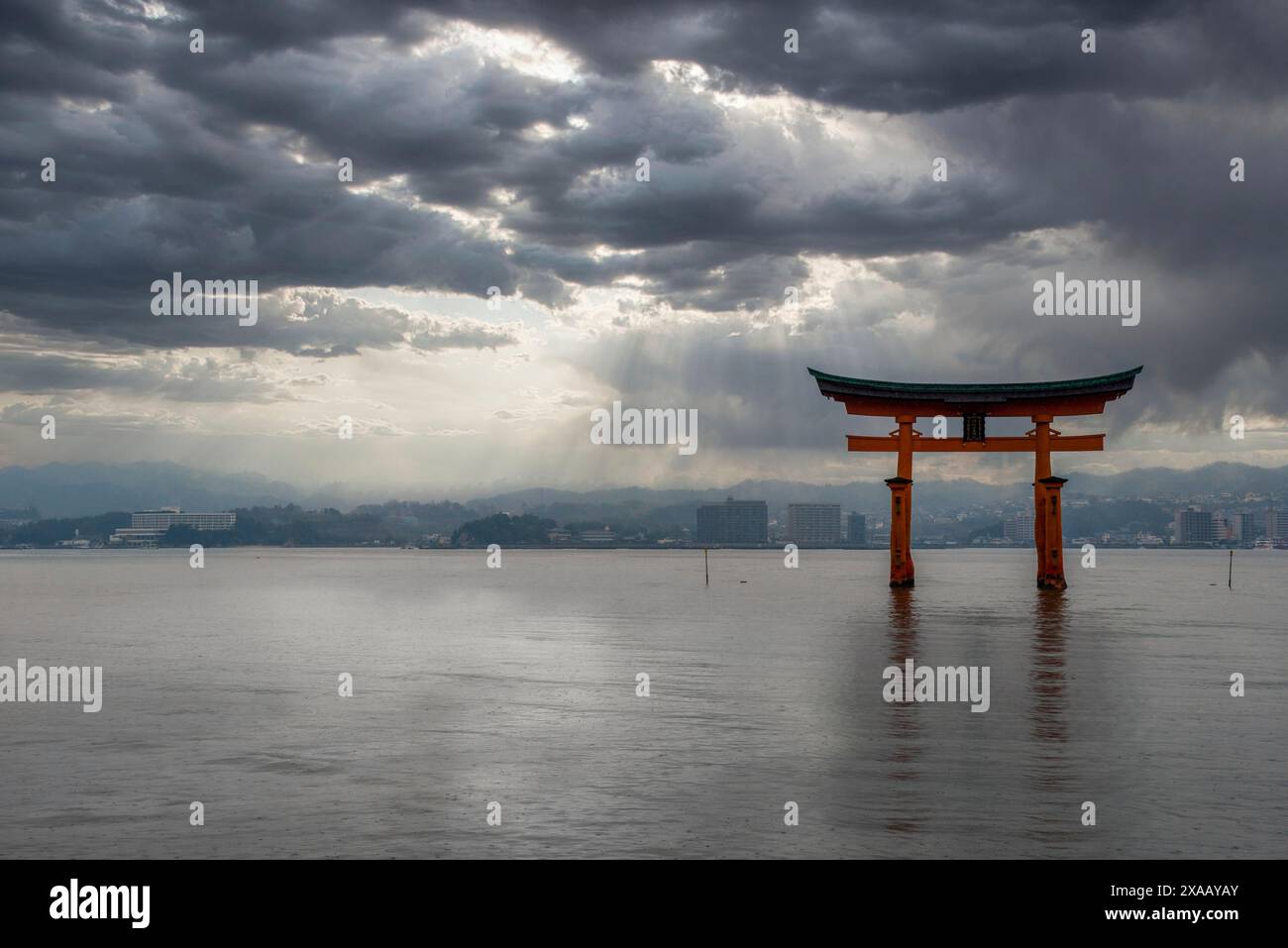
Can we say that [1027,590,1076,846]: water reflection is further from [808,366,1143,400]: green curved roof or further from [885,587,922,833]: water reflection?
[808,366,1143,400]: green curved roof

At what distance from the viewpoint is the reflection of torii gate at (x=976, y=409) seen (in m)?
62.0

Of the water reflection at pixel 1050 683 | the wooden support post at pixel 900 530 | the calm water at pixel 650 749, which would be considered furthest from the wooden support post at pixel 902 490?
the calm water at pixel 650 749

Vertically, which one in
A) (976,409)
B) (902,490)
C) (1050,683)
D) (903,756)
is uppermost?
(976,409)

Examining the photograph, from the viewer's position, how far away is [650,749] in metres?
19.1

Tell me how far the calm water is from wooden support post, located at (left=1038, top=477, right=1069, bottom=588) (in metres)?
19.1

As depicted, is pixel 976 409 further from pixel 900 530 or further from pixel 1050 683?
pixel 1050 683

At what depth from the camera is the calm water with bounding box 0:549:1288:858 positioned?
13211 mm

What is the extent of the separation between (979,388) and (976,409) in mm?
1566

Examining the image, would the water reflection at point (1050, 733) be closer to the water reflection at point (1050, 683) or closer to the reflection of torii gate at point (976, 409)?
the water reflection at point (1050, 683)

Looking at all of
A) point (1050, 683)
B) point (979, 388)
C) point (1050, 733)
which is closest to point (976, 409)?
point (979, 388)
